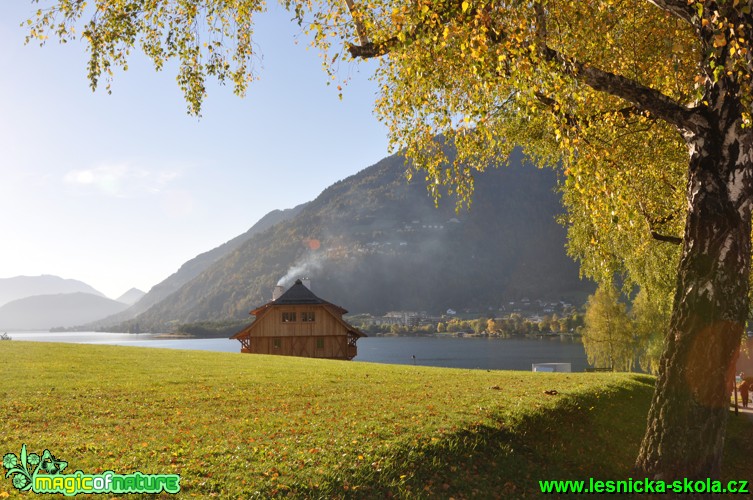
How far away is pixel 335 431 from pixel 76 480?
4947 mm

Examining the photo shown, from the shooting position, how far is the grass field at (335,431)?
8.66 metres

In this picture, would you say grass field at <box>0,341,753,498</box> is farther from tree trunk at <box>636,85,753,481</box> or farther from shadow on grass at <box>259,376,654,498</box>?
tree trunk at <box>636,85,753,481</box>

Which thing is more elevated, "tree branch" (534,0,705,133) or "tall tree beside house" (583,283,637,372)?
"tree branch" (534,0,705,133)

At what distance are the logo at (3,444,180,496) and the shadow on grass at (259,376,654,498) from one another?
171 centimetres

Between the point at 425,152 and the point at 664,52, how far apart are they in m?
7.21

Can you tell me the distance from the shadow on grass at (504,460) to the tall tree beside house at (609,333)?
42364 mm

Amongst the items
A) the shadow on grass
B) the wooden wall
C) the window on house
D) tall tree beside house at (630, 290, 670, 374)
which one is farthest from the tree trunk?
the window on house

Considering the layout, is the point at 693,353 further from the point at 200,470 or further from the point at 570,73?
the point at 200,470

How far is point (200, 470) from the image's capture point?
843 cm

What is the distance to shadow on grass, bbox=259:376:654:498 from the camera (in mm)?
8594

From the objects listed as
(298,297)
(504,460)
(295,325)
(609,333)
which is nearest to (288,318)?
(295,325)

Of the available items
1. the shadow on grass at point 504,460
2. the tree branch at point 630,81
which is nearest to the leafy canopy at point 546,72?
the tree branch at point 630,81

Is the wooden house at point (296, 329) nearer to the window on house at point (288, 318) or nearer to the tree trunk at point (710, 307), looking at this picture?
the window on house at point (288, 318)

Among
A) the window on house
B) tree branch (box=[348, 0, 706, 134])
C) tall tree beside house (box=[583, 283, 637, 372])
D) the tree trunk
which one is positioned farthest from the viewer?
tall tree beside house (box=[583, 283, 637, 372])
